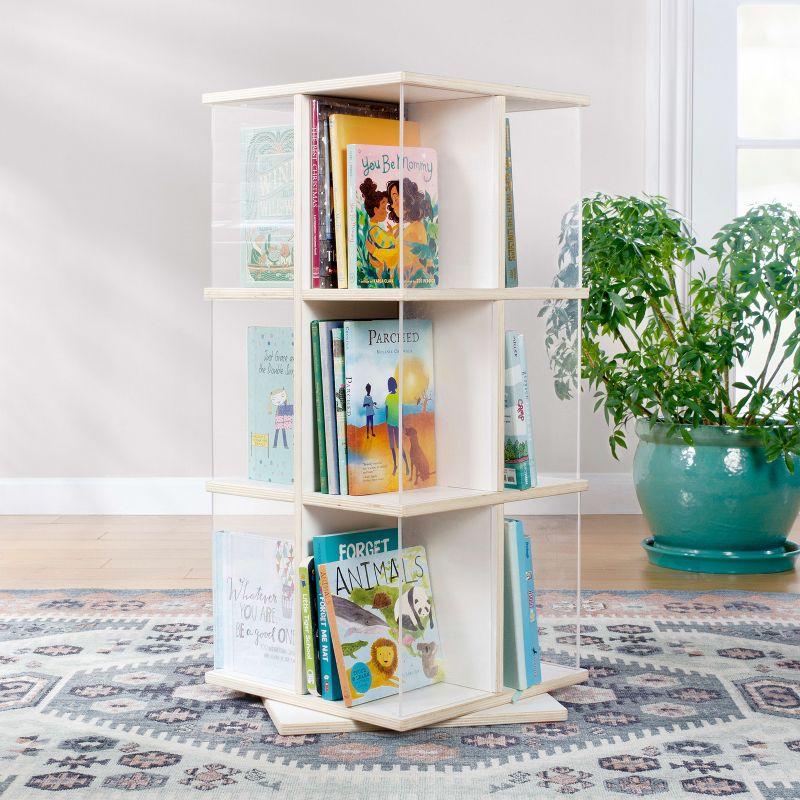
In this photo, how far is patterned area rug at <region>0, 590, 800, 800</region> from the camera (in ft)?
4.77

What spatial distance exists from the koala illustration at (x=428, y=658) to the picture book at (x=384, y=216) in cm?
53

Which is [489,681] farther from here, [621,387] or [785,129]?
[785,129]

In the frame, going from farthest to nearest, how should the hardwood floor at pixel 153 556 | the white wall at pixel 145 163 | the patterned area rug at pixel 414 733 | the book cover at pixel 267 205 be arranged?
the white wall at pixel 145 163 < the hardwood floor at pixel 153 556 < the book cover at pixel 267 205 < the patterned area rug at pixel 414 733

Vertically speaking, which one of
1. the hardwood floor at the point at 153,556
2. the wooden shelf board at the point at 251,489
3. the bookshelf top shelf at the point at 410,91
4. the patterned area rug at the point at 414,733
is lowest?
the patterned area rug at the point at 414,733

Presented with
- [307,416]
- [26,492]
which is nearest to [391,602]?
[307,416]

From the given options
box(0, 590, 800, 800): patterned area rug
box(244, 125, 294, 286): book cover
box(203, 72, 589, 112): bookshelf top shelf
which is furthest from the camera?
box(244, 125, 294, 286): book cover

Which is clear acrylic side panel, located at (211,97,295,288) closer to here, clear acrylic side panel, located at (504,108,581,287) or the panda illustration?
clear acrylic side panel, located at (504,108,581,287)

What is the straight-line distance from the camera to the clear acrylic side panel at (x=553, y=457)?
1726 millimetres

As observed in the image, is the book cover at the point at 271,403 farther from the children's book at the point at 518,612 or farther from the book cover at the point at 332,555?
the children's book at the point at 518,612

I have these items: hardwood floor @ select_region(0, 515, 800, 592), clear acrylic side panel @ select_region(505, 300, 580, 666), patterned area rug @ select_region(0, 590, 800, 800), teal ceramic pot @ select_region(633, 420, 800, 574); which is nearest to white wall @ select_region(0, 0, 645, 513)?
hardwood floor @ select_region(0, 515, 800, 592)

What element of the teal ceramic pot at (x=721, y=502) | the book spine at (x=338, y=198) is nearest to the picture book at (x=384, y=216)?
the book spine at (x=338, y=198)

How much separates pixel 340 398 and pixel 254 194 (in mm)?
335

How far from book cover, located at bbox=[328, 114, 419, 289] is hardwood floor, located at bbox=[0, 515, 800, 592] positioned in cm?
116

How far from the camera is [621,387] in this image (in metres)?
2.76
